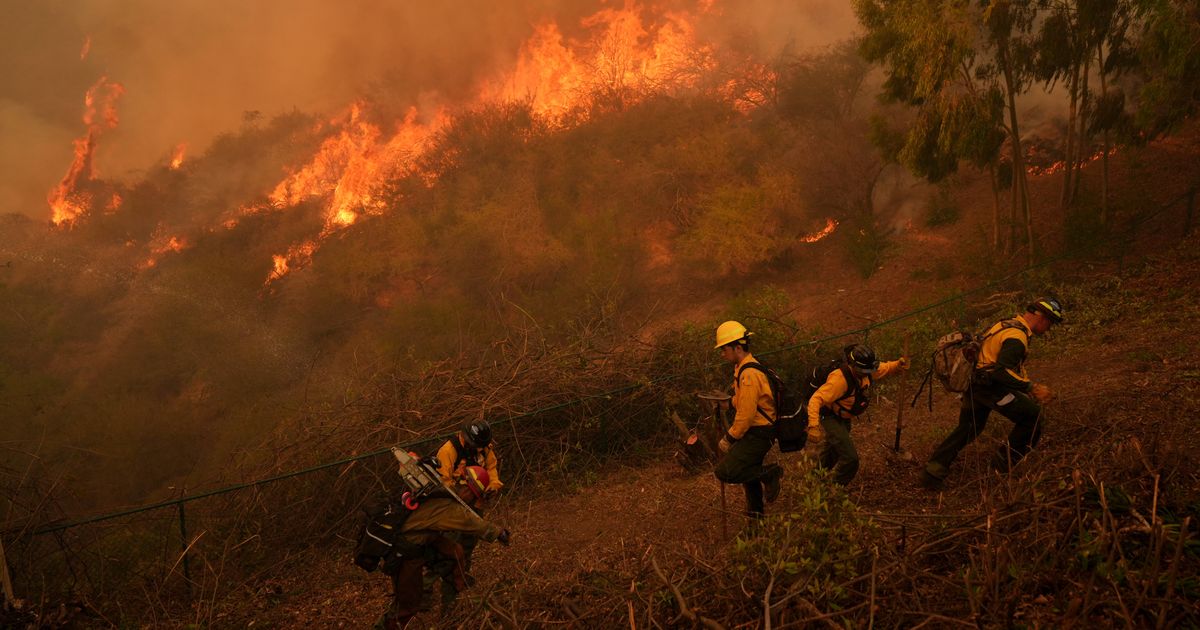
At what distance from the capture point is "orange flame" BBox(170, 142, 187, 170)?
36.6 meters

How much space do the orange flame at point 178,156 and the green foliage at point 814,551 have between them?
42708 millimetres

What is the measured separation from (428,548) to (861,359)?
11.4 feet

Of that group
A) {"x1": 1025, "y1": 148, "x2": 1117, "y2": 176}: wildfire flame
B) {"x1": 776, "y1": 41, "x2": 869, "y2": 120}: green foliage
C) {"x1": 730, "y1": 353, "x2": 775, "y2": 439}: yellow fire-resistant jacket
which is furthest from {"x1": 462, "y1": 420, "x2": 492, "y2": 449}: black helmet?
{"x1": 776, "y1": 41, "x2": 869, "y2": 120}: green foliage

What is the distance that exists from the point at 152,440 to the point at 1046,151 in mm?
26184

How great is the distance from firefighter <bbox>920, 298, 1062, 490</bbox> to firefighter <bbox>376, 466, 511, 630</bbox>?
12.0 feet

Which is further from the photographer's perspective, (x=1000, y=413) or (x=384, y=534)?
(x=1000, y=413)

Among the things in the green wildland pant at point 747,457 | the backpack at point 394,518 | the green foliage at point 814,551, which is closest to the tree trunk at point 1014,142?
the green wildland pant at point 747,457

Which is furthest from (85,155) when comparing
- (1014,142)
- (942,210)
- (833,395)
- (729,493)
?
(833,395)

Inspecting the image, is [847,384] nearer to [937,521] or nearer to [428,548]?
[937,521]

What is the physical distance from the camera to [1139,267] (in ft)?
35.0

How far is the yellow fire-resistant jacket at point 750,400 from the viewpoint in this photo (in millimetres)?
4551

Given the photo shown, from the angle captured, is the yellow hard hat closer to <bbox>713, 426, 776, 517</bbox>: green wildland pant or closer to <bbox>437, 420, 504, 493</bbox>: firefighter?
<bbox>713, 426, 776, 517</bbox>: green wildland pant

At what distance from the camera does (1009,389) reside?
15.2 feet

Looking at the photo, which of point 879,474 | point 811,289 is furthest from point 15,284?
point 879,474
